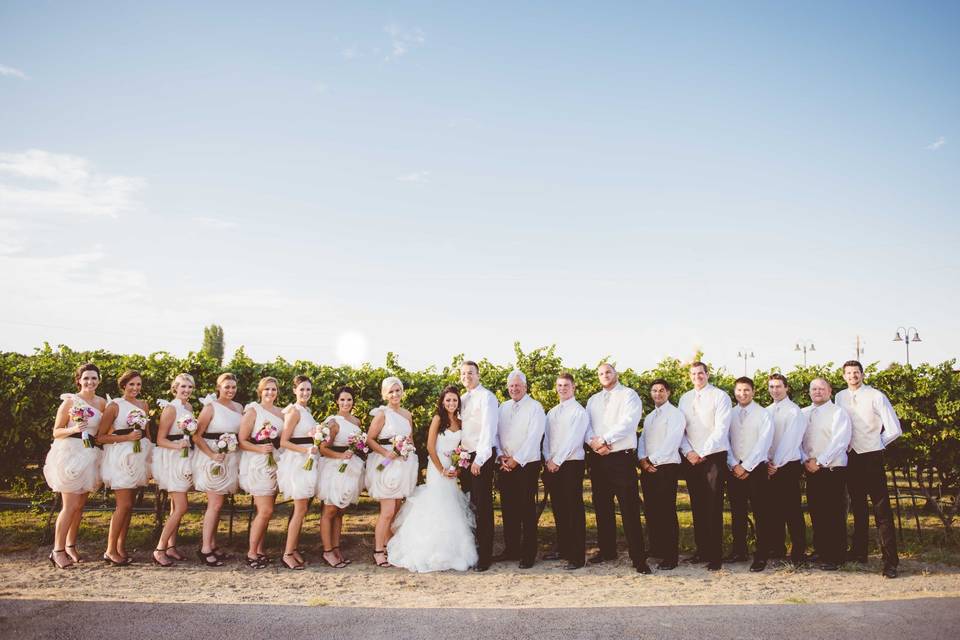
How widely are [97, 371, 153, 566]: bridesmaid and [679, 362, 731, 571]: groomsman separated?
7.27 meters

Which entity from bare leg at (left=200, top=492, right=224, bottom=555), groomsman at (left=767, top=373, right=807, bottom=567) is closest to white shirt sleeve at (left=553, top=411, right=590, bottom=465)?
groomsman at (left=767, top=373, right=807, bottom=567)

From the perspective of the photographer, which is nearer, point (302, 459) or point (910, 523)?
point (302, 459)

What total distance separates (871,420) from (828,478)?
95cm

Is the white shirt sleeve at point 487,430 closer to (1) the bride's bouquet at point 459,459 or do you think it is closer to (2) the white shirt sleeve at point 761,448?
(1) the bride's bouquet at point 459,459

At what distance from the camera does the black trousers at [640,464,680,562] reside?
7973mm

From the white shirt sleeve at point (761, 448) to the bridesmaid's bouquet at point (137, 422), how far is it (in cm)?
797

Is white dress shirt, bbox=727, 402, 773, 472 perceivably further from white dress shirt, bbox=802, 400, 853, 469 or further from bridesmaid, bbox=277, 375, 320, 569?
bridesmaid, bbox=277, 375, 320, 569

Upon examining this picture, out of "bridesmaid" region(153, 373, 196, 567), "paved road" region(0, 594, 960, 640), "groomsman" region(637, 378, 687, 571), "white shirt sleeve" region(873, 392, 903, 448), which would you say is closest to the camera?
"paved road" region(0, 594, 960, 640)

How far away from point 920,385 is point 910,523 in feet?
12.0

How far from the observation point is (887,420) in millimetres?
7863

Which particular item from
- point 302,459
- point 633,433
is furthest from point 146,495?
point 633,433

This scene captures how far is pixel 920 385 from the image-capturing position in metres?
9.21

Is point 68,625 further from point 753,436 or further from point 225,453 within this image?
point 753,436

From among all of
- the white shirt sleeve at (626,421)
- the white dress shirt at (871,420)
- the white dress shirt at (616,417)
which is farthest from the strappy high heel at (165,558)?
the white dress shirt at (871,420)
